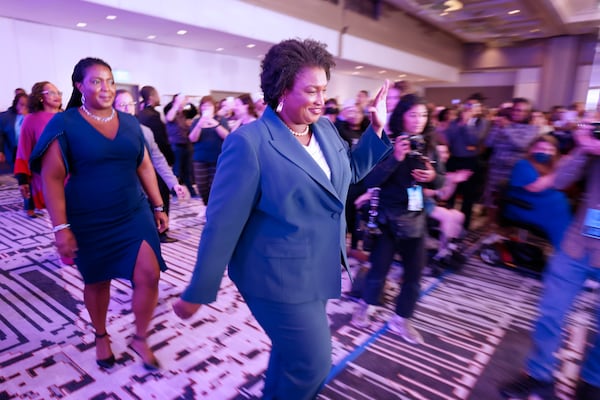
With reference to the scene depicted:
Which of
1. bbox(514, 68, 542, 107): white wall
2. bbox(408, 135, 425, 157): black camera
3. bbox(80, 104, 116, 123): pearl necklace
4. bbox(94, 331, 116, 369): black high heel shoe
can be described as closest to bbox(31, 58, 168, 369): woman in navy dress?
bbox(80, 104, 116, 123): pearl necklace

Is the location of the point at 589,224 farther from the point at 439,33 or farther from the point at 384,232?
the point at 439,33

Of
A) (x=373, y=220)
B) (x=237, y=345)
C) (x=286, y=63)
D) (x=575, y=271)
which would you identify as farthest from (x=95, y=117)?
(x=575, y=271)

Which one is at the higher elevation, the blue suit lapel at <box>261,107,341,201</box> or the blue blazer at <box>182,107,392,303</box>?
the blue suit lapel at <box>261,107,341,201</box>

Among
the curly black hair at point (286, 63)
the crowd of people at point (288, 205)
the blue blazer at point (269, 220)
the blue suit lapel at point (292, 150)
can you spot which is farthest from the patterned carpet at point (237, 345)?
the curly black hair at point (286, 63)

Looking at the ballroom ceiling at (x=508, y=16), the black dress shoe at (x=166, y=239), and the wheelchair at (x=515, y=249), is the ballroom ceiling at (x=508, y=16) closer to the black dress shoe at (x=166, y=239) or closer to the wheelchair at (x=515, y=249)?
the wheelchair at (x=515, y=249)

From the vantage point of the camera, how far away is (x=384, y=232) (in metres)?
2.51

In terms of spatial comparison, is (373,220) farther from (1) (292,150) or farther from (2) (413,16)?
(2) (413,16)

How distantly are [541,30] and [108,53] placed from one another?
48.2 feet

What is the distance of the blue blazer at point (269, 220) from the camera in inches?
46.4

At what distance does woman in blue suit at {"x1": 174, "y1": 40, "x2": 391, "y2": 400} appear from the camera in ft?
3.90

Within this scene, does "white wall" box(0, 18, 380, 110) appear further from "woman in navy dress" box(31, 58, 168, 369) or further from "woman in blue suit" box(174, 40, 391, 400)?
"woman in blue suit" box(174, 40, 391, 400)

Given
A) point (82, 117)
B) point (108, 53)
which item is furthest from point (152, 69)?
point (82, 117)

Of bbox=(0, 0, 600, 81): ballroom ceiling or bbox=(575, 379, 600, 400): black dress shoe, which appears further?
bbox=(0, 0, 600, 81): ballroom ceiling

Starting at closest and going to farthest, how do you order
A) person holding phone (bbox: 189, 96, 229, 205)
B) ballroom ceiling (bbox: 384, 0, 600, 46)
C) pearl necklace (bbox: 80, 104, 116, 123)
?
pearl necklace (bbox: 80, 104, 116, 123) < person holding phone (bbox: 189, 96, 229, 205) < ballroom ceiling (bbox: 384, 0, 600, 46)
